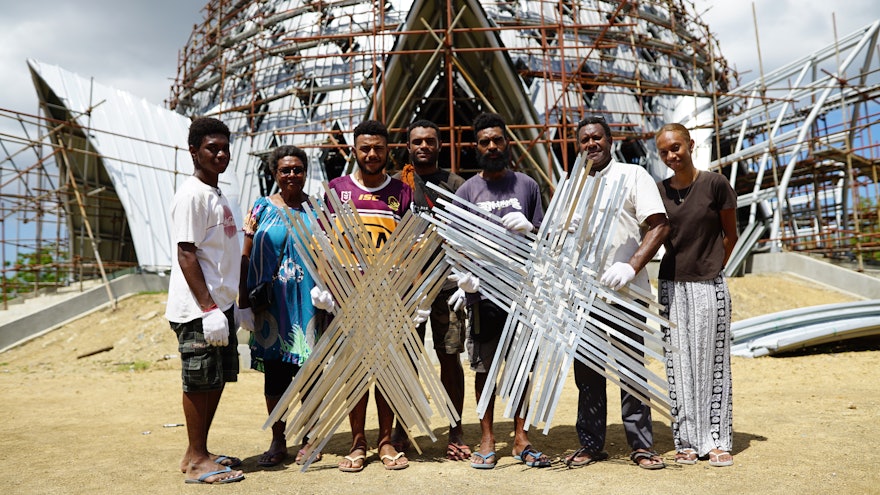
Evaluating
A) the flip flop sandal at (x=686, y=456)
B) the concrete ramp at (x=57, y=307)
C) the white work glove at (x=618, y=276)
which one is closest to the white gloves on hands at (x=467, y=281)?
the white work glove at (x=618, y=276)

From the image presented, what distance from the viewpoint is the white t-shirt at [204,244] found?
10.6ft

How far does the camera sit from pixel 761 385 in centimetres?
617

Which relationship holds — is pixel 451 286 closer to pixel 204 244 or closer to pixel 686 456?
pixel 204 244

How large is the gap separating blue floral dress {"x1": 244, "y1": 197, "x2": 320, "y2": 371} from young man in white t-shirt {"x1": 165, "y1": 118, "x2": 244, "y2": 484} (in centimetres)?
32

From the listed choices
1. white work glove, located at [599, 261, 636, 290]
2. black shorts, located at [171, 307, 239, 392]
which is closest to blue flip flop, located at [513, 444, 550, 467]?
white work glove, located at [599, 261, 636, 290]

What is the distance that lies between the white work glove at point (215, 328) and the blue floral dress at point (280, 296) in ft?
1.78

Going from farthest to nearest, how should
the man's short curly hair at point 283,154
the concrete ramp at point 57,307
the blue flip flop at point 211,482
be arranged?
the concrete ramp at point 57,307
the man's short curly hair at point 283,154
the blue flip flop at point 211,482

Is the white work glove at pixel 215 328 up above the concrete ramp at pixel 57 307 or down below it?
above

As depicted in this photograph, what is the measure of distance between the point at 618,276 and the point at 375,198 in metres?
1.50

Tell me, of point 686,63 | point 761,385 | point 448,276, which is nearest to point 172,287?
point 448,276

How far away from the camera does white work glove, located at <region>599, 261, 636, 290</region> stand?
3178 millimetres

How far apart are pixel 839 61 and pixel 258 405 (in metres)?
17.3

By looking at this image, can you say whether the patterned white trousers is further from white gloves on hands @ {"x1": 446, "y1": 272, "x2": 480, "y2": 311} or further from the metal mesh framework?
the metal mesh framework

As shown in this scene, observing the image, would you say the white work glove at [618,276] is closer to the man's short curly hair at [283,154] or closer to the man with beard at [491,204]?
the man with beard at [491,204]
